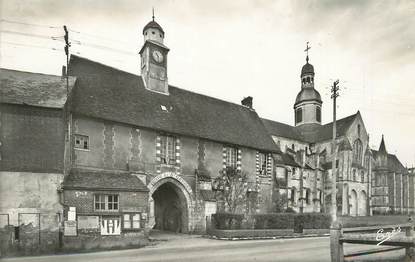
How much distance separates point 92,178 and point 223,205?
38.8 ft

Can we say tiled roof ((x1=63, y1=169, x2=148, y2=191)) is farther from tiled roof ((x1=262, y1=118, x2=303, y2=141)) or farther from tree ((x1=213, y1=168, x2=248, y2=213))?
tiled roof ((x1=262, y1=118, x2=303, y2=141))

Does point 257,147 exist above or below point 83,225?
above

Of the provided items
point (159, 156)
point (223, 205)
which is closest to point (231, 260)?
point (159, 156)

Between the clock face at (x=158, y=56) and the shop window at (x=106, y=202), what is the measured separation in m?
13.7

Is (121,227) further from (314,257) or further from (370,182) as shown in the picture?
(370,182)

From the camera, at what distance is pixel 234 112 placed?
33.8 metres

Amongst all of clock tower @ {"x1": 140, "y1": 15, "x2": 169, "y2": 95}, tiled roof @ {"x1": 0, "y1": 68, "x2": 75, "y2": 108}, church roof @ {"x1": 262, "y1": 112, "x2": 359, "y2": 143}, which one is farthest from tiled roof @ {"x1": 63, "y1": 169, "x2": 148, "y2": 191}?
church roof @ {"x1": 262, "y1": 112, "x2": 359, "y2": 143}

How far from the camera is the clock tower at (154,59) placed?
92.0 feet

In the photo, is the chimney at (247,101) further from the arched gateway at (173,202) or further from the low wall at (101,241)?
the low wall at (101,241)

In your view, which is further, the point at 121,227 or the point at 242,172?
the point at 242,172

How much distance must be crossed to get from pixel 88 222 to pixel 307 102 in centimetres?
4563

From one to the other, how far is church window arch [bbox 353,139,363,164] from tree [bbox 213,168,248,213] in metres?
29.9

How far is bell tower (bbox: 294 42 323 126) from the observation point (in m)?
55.9

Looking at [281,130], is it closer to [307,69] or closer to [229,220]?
[307,69]
